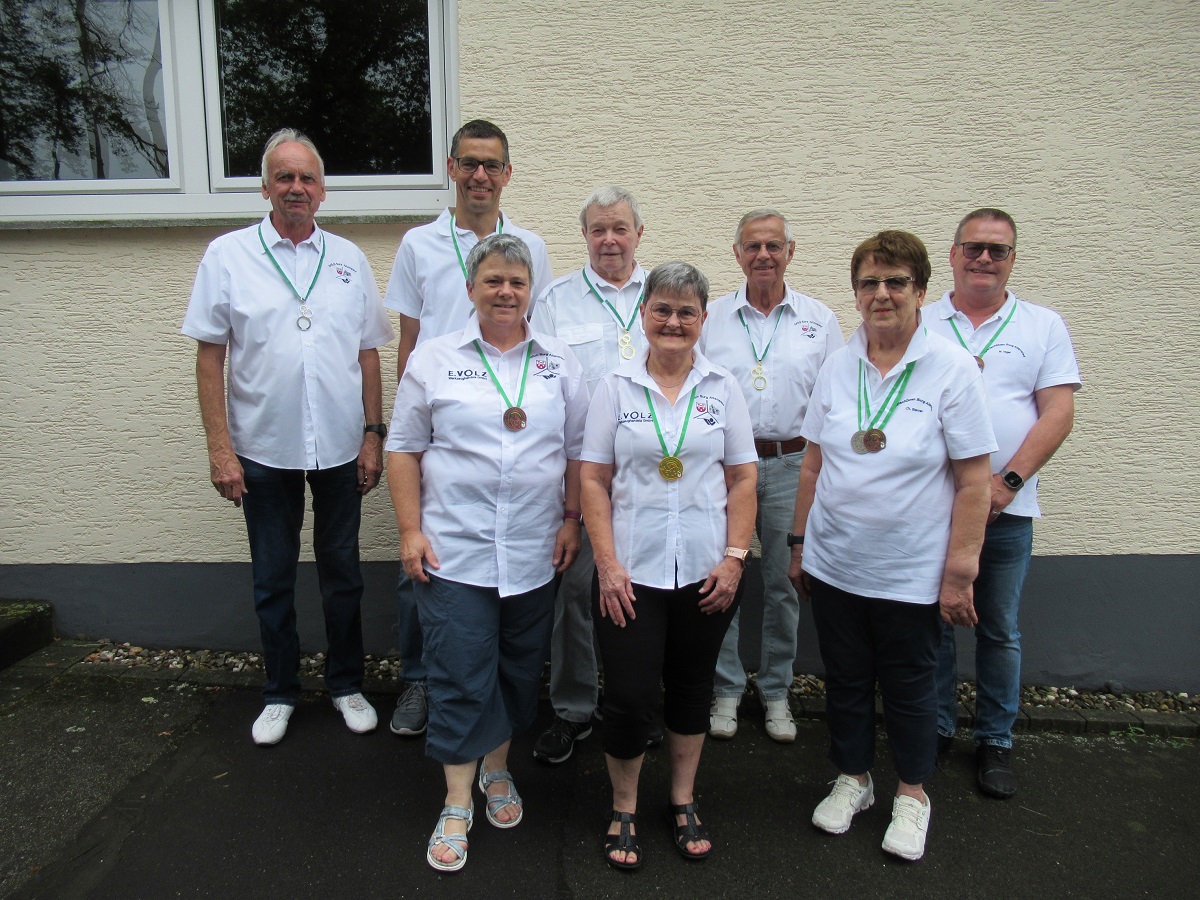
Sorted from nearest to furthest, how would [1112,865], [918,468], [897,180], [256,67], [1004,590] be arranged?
1. [918,468]
2. [1112,865]
3. [1004,590]
4. [897,180]
5. [256,67]

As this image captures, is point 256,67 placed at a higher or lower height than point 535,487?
higher

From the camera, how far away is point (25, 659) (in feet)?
12.8

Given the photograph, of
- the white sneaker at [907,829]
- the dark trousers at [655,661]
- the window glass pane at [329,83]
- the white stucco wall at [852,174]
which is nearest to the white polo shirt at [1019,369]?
the white stucco wall at [852,174]

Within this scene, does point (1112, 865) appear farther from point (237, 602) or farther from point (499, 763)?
point (237, 602)

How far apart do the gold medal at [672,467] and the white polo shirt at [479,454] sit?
0.38 metres

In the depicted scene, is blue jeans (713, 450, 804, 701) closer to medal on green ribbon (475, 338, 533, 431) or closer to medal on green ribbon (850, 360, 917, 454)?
medal on green ribbon (850, 360, 917, 454)

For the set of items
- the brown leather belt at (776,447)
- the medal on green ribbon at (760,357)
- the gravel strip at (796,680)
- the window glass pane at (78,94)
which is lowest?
the gravel strip at (796,680)

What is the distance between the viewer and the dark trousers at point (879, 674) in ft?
8.29

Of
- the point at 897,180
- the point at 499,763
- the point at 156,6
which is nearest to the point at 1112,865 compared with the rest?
the point at 499,763

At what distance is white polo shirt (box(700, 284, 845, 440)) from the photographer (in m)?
3.15

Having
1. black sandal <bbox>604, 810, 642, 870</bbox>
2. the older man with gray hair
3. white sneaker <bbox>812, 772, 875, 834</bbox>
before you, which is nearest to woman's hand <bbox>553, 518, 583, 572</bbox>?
the older man with gray hair

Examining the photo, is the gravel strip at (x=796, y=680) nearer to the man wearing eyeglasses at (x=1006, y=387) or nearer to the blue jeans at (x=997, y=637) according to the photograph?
the blue jeans at (x=997, y=637)

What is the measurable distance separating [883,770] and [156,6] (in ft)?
16.4

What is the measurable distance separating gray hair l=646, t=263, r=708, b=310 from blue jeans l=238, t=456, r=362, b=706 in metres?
1.61
